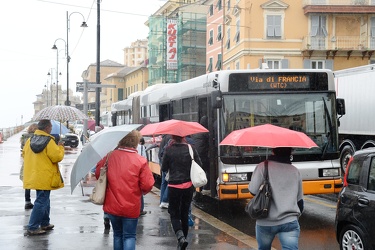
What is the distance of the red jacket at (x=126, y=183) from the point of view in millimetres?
6418

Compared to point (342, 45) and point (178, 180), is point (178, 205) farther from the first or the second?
point (342, 45)

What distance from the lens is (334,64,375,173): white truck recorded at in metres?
18.5

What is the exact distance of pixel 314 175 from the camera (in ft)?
36.6

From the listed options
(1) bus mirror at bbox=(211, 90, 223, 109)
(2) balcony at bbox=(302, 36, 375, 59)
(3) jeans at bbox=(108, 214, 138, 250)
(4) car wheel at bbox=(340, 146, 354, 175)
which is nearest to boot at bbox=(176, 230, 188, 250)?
(3) jeans at bbox=(108, 214, 138, 250)

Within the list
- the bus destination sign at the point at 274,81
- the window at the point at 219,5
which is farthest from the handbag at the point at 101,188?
the window at the point at 219,5

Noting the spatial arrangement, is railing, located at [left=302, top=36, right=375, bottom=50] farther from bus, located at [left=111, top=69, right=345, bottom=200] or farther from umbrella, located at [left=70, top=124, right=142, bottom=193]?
umbrella, located at [left=70, top=124, right=142, bottom=193]

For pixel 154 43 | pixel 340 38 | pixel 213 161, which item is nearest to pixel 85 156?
pixel 213 161

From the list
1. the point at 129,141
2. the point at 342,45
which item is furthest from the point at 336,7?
the point at 129,141

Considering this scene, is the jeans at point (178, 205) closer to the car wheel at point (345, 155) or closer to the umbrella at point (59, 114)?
the umbrella at point (59, 114)

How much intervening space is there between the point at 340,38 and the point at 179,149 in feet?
127

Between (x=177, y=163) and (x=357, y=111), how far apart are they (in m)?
12.1

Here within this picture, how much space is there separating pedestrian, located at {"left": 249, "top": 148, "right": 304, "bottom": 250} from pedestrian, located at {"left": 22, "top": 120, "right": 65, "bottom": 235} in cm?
433

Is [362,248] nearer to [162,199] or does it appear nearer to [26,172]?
[26,172]

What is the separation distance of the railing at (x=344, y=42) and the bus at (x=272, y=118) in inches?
1339
